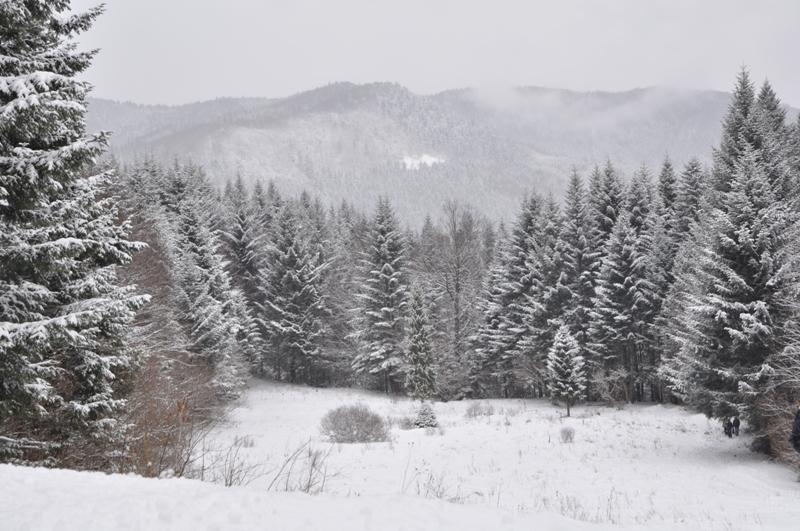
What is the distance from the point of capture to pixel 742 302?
663 inches

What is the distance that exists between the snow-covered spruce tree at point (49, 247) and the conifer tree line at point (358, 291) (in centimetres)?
3

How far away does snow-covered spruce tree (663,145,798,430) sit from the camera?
16.0m

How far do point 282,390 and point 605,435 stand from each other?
21468mm

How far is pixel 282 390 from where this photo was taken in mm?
34188

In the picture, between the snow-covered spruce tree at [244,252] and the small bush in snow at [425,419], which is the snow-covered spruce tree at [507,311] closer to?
the small bush in snow at [425,419]

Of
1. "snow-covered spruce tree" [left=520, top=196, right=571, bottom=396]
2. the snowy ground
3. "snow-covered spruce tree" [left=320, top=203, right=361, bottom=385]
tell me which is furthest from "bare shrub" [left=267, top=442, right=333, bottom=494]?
"snow-covered spruce tree" [left=320, top=203, right=361, bottom=385]

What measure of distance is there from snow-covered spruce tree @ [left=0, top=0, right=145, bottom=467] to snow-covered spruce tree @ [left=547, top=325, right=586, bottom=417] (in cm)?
2320

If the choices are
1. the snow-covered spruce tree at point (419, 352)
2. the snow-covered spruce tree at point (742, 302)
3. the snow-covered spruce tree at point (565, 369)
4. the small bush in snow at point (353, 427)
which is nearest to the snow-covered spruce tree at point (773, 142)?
the snow-covered spruce tree at point (742, 302)

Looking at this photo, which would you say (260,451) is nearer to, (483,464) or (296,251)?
(483,464)

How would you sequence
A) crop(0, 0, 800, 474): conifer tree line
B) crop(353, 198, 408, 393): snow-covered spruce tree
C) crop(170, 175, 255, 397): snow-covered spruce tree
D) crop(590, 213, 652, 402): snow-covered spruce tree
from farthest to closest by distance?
crop(353, 198, 408, 393): snow-covered spruce tree < crop(590, 213, 652, 402): snow-covered spruce tree < crop(170, 175, 255, 397): snow-covered spruce tree < crop(0, 0, 800, 474): conifer tree line

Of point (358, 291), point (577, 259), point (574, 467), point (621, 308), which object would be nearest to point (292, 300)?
point (358, 291)

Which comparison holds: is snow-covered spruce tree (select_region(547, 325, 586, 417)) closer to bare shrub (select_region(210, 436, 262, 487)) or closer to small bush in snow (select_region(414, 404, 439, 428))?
small bush in snow (select_region(414, 404, 439, 428))

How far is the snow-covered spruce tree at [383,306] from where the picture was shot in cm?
3638

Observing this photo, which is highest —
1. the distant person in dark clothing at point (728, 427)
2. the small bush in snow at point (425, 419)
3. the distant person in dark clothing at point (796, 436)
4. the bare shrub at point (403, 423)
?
the distant person in dark clothing at point (796, 436)
